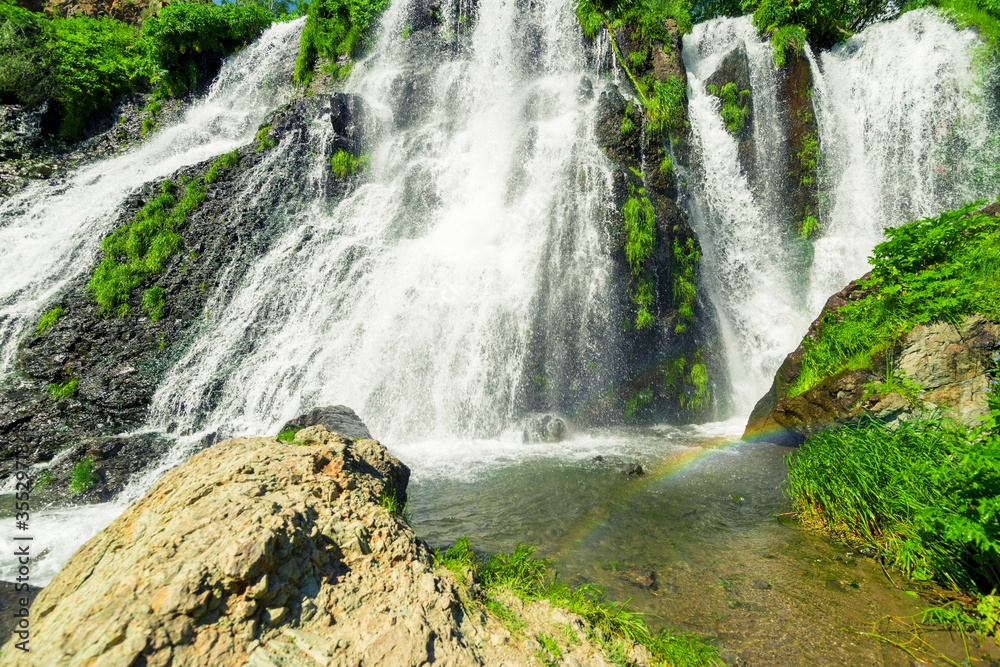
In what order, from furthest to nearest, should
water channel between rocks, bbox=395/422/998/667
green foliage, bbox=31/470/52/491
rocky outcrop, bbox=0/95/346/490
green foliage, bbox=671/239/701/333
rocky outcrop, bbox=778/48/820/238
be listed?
rocky outcrop, bbox=778/48/820/238
green foliage, bbox=671/239/701/333
rocky outcrop, bbox=0/95/346/490
green foliage, bbox=31/470/52/491
water channel between rocks, bbox=395/422/998/667

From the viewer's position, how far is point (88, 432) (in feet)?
28.7

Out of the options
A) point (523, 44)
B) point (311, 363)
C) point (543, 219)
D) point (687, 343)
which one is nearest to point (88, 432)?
point (311, 363)

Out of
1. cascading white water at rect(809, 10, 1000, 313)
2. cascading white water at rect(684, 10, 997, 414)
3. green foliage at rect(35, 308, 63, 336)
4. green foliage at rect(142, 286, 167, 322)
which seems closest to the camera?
green foliage at rect(35, 308, 63, 336)

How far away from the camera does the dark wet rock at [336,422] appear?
6.71 m

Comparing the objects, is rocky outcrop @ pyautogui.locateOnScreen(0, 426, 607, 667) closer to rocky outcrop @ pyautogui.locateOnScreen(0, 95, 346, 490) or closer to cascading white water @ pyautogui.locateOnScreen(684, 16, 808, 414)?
rocky outcrop @ pyautogui.locateOnScreen(0, 95, 346, 490)

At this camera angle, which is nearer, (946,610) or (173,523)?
(173,523)

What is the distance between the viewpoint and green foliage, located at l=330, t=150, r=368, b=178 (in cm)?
1474

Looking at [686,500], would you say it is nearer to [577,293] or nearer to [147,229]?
[577,293]

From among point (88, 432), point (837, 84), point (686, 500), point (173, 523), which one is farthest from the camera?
point (837, 84)

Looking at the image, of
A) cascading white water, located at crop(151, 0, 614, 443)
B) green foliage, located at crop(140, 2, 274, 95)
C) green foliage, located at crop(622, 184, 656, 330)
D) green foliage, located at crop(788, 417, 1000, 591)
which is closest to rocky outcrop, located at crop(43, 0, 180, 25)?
green foliage, located at crop(140, 2, 274, 95)

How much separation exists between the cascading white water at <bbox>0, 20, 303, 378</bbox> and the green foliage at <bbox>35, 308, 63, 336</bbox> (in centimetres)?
20

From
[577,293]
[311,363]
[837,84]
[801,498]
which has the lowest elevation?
[801,498]

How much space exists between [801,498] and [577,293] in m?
7.04

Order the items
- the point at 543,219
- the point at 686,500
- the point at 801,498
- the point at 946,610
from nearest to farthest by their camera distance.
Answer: the point at 946,610
the point at 801,498
the point at 686,500
the point at 543,219
